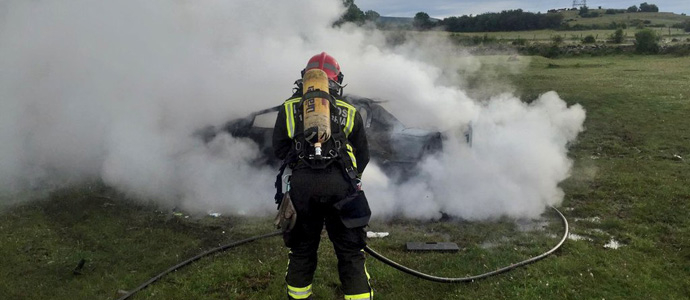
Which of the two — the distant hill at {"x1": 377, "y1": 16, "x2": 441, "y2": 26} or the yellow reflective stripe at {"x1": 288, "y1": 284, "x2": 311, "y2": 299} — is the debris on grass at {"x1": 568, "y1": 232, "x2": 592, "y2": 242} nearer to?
the yellow reflective stripe at {"x1": 288, "y1": 284, "x2": 311, "y2": 299}

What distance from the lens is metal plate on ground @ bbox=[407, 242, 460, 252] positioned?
5.00 m

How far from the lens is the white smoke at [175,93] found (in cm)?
698

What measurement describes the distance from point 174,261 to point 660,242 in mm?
5076

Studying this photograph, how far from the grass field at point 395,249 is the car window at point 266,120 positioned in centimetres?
164

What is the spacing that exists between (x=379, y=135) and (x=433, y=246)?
2.26m

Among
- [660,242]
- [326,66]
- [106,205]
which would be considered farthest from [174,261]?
[660,242]

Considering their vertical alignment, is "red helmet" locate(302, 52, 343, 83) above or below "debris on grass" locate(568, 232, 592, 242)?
above

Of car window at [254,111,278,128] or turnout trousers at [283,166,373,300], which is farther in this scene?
car window at [254,111,278,128]

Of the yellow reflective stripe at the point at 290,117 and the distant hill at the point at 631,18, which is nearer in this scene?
the yellow reflective stripe at the point at 290,117

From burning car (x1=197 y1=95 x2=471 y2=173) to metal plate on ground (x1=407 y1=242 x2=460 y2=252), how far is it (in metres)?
1.58

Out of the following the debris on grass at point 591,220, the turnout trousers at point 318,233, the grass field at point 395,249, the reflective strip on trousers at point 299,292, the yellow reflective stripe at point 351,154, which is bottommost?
the debris on grass at point 591,220

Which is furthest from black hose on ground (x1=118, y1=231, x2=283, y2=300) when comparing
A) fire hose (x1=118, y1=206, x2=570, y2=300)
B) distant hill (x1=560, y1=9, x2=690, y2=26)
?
distant hill (x1=560, y1=9, x2=690, y2=26)

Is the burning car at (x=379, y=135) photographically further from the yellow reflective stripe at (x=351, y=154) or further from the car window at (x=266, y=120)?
the yellow reflective stripe at (x=351, y=154)

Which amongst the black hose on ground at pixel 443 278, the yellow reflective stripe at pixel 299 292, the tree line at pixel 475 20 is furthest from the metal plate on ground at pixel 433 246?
the tree line at pixel 475 20
